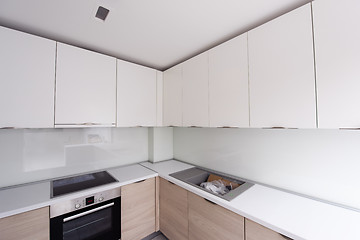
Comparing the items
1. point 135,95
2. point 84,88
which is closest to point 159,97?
point 135,95

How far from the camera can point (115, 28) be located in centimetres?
135

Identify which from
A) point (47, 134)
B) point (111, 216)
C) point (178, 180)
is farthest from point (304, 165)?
point (47, 134)

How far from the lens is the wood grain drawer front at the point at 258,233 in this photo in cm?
94

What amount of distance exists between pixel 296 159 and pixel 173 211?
1.34 m

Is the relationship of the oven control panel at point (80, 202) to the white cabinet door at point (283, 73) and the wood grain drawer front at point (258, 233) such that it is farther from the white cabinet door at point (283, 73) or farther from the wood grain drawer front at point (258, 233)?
the white cabinet door at point (283, 73)

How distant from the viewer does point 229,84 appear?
1407mm

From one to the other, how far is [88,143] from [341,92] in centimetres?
239

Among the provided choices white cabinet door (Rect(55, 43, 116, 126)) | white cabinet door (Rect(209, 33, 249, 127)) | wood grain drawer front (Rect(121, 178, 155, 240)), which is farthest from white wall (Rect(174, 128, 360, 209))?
white cabinet door (Rect(55, 43, 116, 126))

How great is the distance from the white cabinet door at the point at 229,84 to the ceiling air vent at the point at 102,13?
0.99 m

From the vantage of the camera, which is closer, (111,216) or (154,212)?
(111,216)

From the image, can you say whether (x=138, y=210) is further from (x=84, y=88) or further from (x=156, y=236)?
(x=84, y=88)

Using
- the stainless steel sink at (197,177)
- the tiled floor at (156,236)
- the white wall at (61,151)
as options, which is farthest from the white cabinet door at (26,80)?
the tiled floor at (156,236)

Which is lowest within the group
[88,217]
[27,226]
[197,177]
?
[88,217]

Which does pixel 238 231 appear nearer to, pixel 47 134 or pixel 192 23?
pixel 192 23
